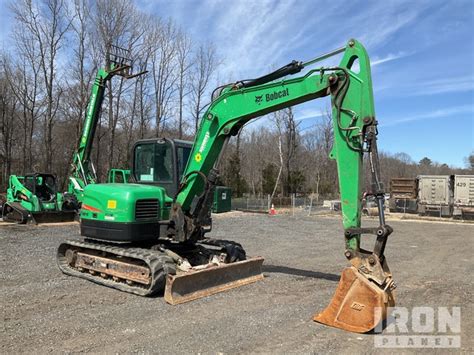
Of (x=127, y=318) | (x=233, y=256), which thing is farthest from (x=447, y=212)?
(x=127, y=318)

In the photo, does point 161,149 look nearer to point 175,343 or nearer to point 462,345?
point 175,343

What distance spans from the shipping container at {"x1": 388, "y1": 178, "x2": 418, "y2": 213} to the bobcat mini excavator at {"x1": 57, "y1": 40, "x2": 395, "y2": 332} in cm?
2863

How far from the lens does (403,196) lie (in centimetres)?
3528

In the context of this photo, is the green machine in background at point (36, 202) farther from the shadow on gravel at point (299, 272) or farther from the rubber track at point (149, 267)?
the shadow on gravel at point (299, 272)

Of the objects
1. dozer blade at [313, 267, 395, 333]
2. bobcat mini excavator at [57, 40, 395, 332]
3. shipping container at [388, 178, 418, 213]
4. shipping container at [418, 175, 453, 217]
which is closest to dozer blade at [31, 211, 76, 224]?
bobcat mini excavator at [57, 40, 395, 332]

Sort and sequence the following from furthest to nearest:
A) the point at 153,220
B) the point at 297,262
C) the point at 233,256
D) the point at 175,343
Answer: the point at 297,262
the point at 233,256
the point at 153,220
the point at 175,343

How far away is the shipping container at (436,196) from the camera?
103 ft

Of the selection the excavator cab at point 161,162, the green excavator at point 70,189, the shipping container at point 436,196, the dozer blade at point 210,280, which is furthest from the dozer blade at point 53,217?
the shipping container at point 436,196

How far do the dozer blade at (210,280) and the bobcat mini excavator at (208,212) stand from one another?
17mm

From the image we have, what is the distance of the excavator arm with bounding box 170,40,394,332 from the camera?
517cm

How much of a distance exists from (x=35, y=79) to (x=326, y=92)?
3072 cm

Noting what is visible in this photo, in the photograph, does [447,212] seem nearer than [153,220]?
No

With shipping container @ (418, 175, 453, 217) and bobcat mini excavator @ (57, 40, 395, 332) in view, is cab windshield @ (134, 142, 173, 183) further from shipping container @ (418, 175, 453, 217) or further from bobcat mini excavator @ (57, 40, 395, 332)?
shipping container @ (418, 175, 453, 217)

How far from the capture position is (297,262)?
10.5 meters
